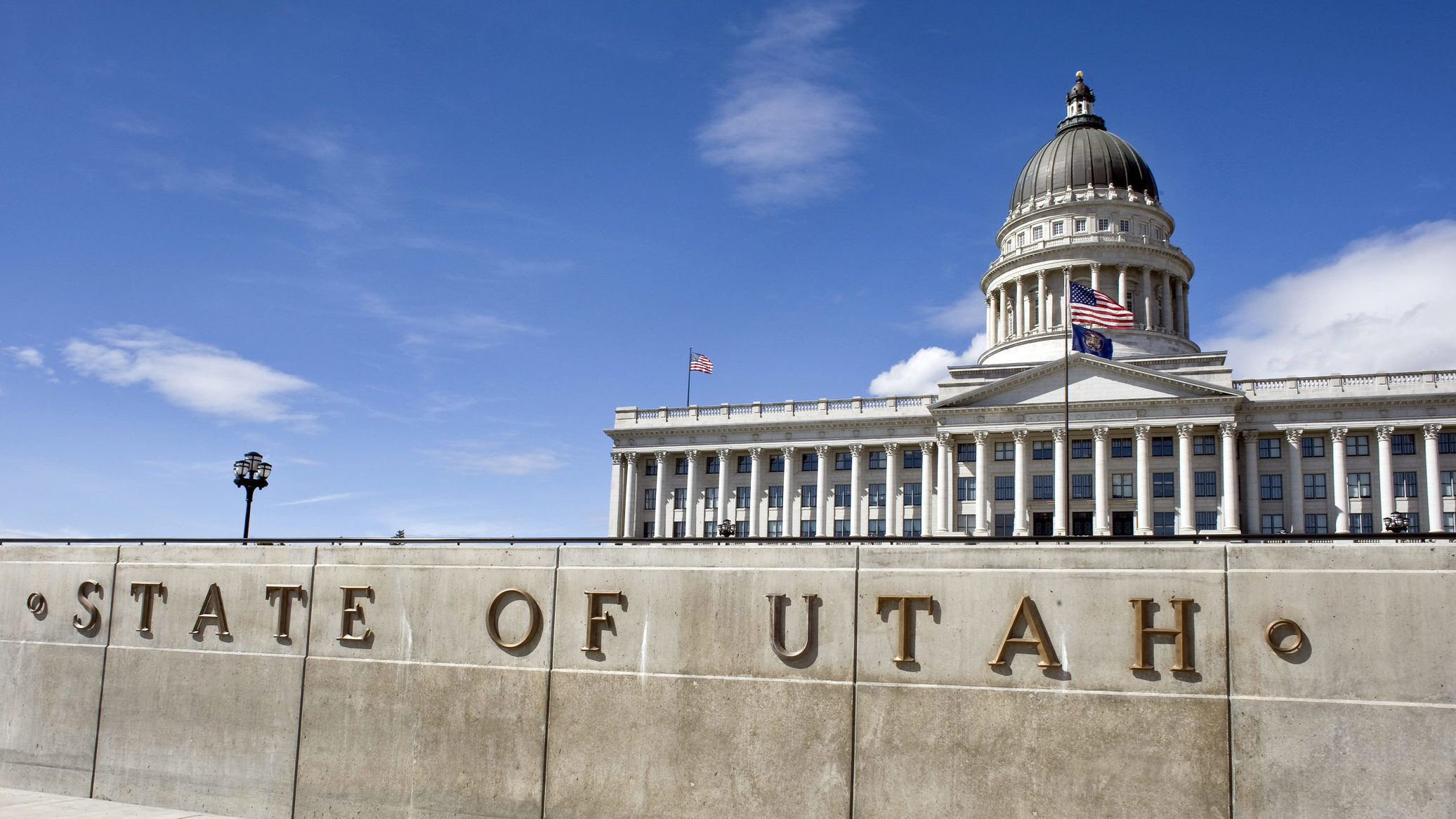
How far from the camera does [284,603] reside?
57.7 ft

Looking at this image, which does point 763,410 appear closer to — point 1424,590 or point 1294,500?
point 1294,500

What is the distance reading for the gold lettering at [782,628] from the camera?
14.5m

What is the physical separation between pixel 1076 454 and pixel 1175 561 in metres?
58.9

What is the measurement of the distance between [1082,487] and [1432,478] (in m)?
19.0

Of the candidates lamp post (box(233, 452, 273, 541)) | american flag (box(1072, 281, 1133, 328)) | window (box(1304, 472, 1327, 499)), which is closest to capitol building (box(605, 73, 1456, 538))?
window (box(1304, 472, 1327, 499))

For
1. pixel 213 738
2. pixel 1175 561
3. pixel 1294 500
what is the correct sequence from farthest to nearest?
pixel 1294 500, pixel 213 738, pixel 1175 561

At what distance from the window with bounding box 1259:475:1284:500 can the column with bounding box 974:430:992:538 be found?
1612 cm

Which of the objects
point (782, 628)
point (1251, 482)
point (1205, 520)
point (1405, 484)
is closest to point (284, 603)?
point (782, 628)

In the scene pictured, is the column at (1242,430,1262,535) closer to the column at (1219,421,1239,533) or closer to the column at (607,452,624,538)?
the column at (1219,421,1239,533)

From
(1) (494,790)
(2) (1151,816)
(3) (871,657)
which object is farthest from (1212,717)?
(1) (494,790)

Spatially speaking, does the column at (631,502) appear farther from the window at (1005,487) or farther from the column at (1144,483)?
the column at (1144,483)

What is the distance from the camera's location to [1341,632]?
12.4 metres

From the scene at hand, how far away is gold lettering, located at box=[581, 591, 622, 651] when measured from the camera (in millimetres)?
15617

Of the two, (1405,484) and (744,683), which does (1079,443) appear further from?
(744,683)
